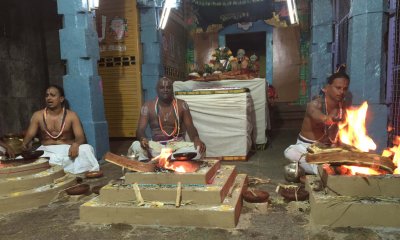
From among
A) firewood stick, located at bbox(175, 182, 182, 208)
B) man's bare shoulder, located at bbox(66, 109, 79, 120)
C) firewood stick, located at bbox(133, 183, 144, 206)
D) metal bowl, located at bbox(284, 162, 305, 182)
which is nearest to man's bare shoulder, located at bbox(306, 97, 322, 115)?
metal bowl, located at bbox(284, 162, 305, 182)

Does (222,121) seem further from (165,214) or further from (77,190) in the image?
(165,214)

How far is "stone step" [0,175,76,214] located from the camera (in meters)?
3.72

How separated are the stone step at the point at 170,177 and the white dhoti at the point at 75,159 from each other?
234cm

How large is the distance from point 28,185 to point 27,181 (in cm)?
6

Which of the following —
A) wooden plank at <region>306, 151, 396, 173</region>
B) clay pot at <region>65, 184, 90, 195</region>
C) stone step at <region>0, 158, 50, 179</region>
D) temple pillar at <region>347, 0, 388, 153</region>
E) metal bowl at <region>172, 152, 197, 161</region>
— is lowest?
clay pot at <region>65, 184, 90, 195</region>

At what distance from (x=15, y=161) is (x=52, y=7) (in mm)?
6854

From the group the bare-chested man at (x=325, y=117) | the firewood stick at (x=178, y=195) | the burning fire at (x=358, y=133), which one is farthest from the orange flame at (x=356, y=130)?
the firewood stick at (x=178, y=195)

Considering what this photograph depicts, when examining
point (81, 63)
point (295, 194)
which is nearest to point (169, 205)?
point (295, 194)

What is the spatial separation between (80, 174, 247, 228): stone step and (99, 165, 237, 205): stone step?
0.23 feet

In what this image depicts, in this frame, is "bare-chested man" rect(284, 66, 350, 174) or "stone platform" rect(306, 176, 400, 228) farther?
"bare-chested man" rect(284, 66, 350, 174)

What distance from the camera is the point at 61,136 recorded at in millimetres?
5719

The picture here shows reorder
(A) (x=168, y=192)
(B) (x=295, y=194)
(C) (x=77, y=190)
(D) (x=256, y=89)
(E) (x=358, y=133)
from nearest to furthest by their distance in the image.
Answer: (A) (x=168, y=192)
(B) (x=295, y=194)
(C) (x=77, y=190)
(E) (x=358, y=133)
(D) (x=256, y=89)

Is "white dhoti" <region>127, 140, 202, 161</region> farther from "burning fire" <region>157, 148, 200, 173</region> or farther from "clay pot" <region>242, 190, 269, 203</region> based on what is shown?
"clay pot" <region>242, 190, 269, 203</region>

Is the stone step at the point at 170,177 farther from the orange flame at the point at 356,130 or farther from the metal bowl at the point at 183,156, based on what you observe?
the orange flame at the point at 356,130
